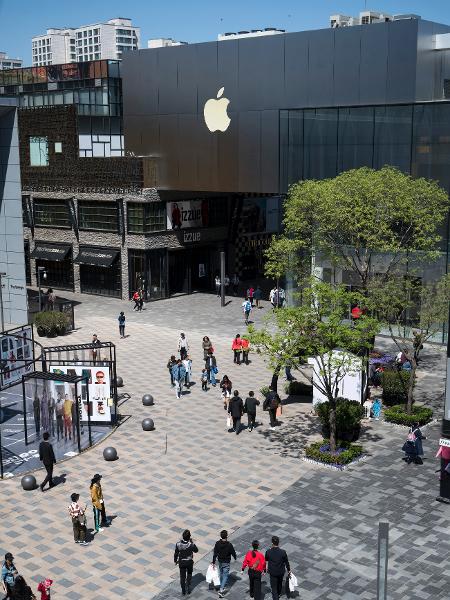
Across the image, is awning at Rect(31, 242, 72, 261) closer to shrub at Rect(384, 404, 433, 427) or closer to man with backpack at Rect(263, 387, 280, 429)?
man with backpack at Rect(263, 387, 280, 429)

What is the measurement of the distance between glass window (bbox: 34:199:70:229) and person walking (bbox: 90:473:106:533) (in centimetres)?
3747

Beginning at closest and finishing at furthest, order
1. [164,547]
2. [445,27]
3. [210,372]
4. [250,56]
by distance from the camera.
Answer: [164,547] → [210,372] → [445,27] → [250,56]

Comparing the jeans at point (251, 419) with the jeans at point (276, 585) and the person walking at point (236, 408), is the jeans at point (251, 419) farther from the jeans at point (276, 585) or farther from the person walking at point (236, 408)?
the jeans at point (276, 585)

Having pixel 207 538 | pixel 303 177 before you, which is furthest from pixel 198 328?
pixel 207 538

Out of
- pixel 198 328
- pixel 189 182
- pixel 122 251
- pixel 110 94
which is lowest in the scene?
pixel 198 328

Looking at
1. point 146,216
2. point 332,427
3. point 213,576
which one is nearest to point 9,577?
point 213,576

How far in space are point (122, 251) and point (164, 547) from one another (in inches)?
1344

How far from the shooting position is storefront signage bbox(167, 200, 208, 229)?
50.5 metres

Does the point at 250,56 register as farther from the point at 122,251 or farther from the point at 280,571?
the point at 280,571

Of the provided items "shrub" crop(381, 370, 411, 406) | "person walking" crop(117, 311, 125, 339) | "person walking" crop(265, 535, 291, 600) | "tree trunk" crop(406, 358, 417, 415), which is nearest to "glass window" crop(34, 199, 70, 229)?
"person walking" crop(117, 311, 125, 339)

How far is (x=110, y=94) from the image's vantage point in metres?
53.4

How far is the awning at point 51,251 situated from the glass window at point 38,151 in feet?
19.1

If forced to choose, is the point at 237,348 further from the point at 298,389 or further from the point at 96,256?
the point at 96,256

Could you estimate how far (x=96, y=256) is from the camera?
52062 millimetres
